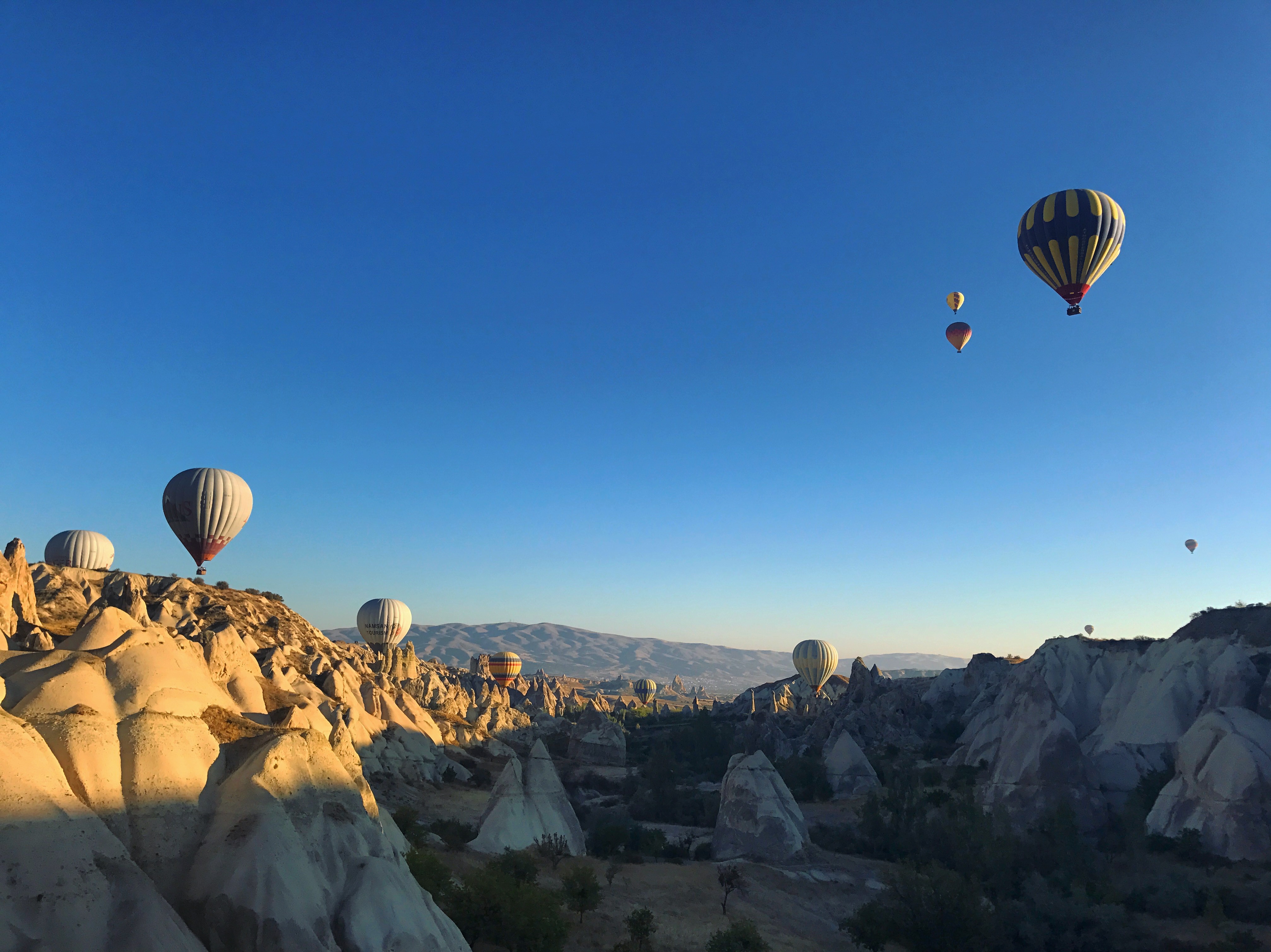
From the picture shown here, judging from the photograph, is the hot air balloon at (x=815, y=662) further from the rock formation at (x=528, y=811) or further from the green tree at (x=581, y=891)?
the green tree at (x=581, y=891)

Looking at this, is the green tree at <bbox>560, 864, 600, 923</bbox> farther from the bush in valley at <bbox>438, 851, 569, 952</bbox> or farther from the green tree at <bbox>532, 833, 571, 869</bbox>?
the green tree at <bbox>532, 833, 571, 869</bbox>

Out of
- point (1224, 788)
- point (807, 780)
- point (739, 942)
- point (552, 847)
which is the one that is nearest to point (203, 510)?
point (552, 847)

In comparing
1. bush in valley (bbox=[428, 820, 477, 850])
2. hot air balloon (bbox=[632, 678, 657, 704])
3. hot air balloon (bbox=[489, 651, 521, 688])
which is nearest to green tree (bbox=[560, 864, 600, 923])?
bush in valley (bbox=[428, 820, 477, 850])

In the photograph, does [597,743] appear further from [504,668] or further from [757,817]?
[504,668]

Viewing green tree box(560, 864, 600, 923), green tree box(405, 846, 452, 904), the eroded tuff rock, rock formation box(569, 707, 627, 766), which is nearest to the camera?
green tree box(405, 846, 452, 904)

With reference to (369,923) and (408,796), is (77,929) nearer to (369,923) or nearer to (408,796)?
(369,923)

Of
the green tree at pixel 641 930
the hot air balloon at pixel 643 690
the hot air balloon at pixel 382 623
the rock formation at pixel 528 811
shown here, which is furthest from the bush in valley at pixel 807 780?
the hot air balloon at pixel 643 690
